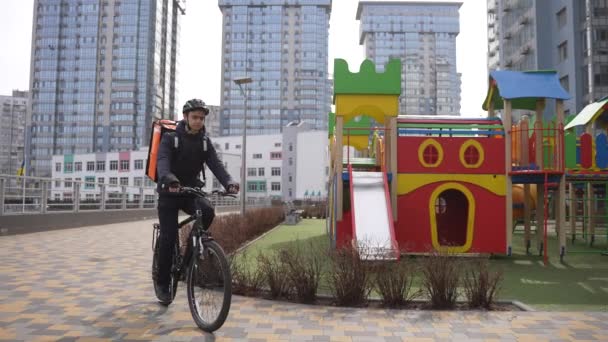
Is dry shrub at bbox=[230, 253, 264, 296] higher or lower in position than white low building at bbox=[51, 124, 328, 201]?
lower

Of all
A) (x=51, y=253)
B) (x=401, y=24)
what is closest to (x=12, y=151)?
(x=401, y=24)

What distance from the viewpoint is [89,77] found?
370ft

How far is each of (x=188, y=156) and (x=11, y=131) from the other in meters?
159

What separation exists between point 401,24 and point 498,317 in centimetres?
15127

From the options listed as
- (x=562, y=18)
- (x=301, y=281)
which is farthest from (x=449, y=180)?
(x=562, y=18)

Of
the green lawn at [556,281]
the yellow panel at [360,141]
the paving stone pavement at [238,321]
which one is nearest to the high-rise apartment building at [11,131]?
the yellow panel at [360,141]

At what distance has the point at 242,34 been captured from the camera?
129 meters

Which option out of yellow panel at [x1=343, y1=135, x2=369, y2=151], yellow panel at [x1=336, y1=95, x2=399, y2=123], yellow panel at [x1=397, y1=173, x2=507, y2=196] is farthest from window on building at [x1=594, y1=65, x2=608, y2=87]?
yellow panel at [x1=336, y1=95, x2=399, y2=123]

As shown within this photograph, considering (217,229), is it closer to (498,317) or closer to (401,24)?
(498,317)

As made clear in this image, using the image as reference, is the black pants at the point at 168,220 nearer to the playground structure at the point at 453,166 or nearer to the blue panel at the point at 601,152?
the playground structure at the point at 453,166

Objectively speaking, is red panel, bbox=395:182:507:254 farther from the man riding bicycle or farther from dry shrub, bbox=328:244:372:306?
the man riding bicycle

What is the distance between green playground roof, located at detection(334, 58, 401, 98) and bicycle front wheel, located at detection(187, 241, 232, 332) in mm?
6554

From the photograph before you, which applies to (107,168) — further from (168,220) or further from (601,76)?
(168,220)

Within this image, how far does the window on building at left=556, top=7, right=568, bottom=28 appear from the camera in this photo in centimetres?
4075
